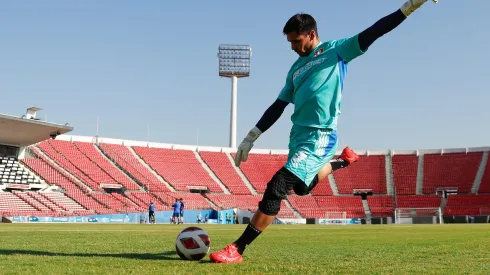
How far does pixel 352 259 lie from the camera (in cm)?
545

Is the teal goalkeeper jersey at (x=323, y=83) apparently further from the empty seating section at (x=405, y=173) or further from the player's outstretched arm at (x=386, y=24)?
the empty seating section at (x=405, y=173)

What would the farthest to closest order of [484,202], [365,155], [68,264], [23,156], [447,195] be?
[365,155] < [447,195] < [484,202] < [23,156] < [68,264]

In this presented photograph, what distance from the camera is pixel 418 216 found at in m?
49.4

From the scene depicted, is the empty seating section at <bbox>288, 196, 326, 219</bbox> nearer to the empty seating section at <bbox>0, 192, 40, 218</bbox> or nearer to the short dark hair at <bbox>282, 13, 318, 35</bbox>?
the empty seating section at <bbox>0, 192, 40, 218</bbox>

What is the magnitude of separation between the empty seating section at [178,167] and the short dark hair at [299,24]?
163 feet

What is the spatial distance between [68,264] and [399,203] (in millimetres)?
55292

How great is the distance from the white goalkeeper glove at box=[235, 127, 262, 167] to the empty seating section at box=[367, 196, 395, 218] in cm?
5060

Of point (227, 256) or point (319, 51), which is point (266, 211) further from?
point (319, 51)

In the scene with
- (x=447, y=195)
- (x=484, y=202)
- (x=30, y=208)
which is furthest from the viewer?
(x=447, y=195)

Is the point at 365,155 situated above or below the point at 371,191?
above

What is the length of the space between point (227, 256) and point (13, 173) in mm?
42888

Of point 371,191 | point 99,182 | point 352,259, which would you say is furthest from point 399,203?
point 352,259

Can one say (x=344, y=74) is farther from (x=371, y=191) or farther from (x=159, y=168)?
(x=371, y=191)

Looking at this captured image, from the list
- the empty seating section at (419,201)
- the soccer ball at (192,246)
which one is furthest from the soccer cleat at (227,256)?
the empty seating section at (419,201)
